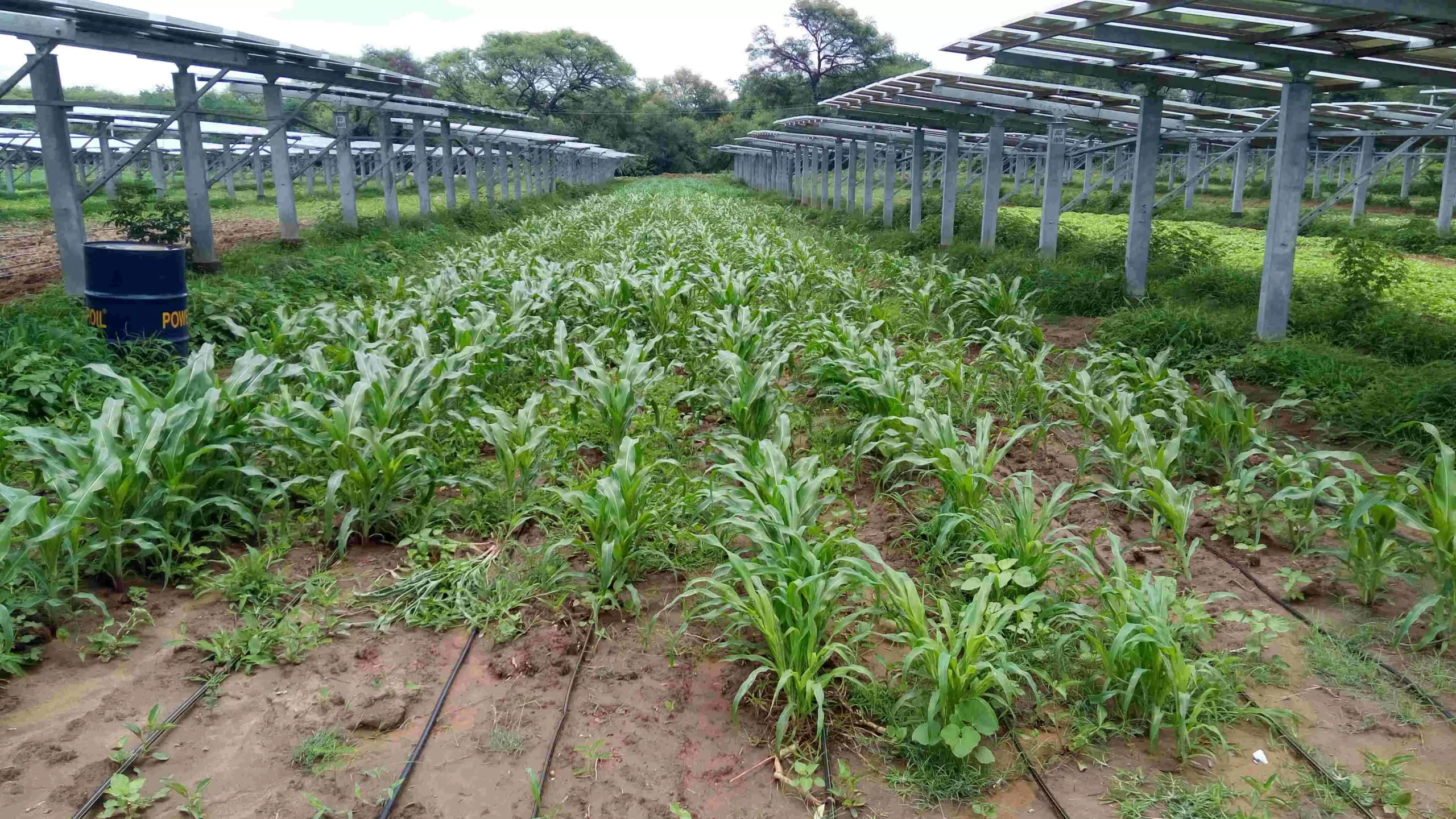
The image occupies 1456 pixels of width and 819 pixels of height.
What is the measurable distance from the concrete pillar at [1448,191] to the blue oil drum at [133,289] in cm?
2064

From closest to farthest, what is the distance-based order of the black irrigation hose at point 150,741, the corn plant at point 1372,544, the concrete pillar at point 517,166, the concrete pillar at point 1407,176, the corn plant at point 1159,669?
the black irrigation hose at point 150,741 < the corn plant at point 1159,669 < the corn plant at point 1372,544 < the concrete pillar at point 1407,176 < the concrete pillar at point 517,166

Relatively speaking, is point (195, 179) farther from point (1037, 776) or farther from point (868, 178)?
point (868, 178)

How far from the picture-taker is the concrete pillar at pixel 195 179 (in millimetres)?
11445

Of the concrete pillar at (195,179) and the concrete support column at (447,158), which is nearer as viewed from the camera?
the concrete pillar at (195,179)

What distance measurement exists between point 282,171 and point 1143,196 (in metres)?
12.2

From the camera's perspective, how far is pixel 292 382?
628 centimetres

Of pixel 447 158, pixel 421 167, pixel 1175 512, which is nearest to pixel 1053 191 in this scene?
pixel 1175 512

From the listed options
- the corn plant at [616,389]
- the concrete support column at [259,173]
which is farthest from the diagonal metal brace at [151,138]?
the concrete support column at [259,173]

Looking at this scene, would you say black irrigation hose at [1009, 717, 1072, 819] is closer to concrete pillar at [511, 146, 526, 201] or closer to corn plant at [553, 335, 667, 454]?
corn plant at [553, 335, 667, 454]

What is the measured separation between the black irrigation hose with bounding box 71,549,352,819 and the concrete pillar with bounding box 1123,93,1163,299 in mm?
9776

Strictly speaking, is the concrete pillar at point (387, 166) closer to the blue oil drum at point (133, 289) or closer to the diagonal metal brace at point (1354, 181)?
the blue oil drum at point (133, 289)

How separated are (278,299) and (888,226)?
14489 mm

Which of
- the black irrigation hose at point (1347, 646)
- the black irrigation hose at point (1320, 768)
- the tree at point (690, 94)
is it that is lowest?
the black irrigation hose at point (1320, 768)

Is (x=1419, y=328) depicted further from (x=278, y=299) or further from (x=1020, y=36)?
(x=278, y=299)
